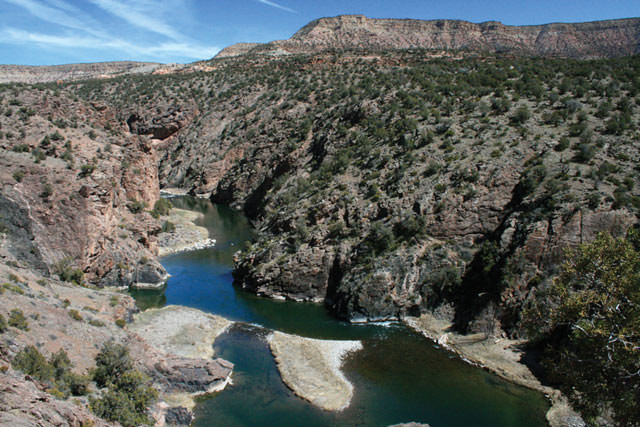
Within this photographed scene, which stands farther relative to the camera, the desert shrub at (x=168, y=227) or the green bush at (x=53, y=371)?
the desert shrub at (x=168, y=227)

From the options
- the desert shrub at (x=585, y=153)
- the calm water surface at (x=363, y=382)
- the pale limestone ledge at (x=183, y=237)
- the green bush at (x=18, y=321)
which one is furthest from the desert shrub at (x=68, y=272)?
the desert shrub at (x=585, y=153)

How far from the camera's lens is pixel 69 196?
32.7 m

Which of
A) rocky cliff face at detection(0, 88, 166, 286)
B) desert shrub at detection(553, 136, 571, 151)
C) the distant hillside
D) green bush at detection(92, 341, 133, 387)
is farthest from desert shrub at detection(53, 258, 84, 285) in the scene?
the distant hillside

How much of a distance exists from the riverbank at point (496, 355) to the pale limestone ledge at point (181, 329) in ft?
42.8

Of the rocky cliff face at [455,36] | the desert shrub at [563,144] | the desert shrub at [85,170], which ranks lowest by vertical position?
the desert shrub at [85,170]

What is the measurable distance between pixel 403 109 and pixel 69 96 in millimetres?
37454

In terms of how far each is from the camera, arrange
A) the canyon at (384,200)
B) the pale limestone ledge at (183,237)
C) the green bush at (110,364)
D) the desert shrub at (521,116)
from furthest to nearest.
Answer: the pale limestone ledge at (183,237)
the desert shrub at (521,116)
the canyon at (384,200)
the green bush at (110,364)

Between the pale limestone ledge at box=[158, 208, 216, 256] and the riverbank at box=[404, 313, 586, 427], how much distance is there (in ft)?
91.2

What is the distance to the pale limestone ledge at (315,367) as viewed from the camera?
2111 centimetres

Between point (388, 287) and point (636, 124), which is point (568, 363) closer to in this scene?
point (388, 287)

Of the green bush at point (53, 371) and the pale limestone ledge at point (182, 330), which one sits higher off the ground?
the green bush at point (53, 371)

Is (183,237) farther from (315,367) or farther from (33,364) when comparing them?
(33,364)

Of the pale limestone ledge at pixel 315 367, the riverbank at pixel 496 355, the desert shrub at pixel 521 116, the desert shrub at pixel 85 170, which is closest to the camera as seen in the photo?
the riverbank at pixel 496 355

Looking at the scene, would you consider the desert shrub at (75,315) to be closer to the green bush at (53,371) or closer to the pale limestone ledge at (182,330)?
the green bush at (53,371)
